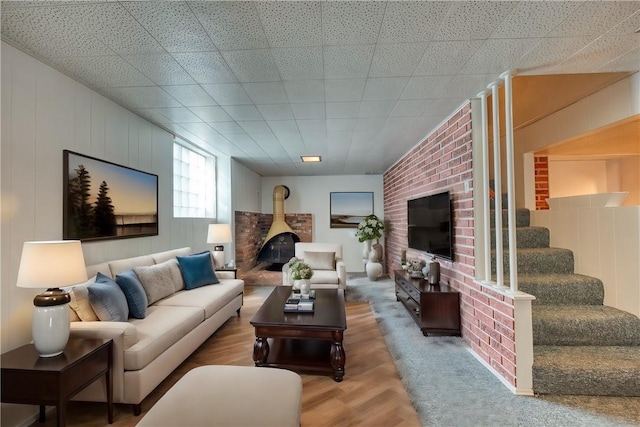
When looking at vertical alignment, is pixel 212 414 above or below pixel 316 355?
above

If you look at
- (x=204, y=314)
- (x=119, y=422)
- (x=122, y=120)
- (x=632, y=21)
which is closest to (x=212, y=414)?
(x=119, y=422)

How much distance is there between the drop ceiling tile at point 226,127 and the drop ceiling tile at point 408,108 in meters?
1.76

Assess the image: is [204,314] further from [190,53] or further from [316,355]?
[190,53]

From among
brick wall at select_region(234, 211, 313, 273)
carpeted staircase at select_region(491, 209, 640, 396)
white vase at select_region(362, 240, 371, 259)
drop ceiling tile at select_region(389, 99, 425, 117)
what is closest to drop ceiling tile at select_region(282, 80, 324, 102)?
drop ceiling tile at select_region(389, 99, 425, 117)

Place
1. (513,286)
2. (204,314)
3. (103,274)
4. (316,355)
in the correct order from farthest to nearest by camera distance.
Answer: (204,314) < (316,355) < (103,274) < (513,286)

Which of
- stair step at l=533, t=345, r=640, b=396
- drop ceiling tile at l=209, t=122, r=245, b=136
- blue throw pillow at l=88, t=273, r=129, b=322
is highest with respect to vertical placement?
drop ceiling tile at l=209, t=122, r=245, b=136

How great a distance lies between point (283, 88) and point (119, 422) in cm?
257

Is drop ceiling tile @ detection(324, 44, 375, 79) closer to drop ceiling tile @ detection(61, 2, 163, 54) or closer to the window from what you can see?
drop ceiling tile @ detection(61, 2, 163, 54)

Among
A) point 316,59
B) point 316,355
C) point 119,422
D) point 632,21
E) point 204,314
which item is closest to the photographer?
point 632,21

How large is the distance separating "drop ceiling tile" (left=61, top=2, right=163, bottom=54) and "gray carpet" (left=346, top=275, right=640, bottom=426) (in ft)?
9.38

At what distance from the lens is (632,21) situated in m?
1.54

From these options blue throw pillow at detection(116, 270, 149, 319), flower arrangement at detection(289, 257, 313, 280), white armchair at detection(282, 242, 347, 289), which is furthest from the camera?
white armchair at detection(282, 242, 347, 289)

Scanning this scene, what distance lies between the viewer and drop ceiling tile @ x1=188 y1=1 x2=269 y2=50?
1397 mm

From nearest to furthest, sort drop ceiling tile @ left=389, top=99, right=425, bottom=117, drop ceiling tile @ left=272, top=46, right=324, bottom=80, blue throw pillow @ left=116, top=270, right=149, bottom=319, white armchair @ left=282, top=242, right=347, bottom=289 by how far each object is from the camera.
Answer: drop ceiling tile @ left=272, top=46, right=324, bottom=80
blue throw pillow @ left=116, top=270, right=149, bottom=319
drop ceiling tile @ left=389, top=99, right=425, bottom=117
white armchair @ left=282, top=242, right=347, bottom=289
